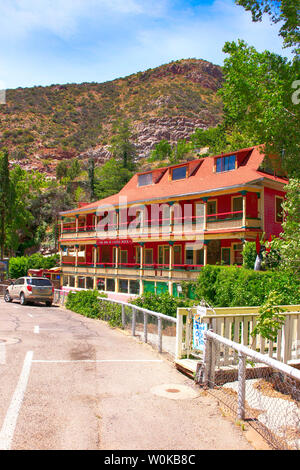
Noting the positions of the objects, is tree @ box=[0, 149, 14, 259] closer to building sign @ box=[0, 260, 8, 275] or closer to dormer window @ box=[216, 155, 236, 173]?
building sign @ box=[0, 260, 8, 275]

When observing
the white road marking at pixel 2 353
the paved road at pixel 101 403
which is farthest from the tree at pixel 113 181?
the paved road at pixel 101 403

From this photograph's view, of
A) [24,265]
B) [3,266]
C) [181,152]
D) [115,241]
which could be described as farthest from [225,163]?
[181,152]

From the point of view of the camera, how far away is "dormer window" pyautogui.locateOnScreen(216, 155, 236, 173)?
34156mm

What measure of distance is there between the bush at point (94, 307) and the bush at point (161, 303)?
209cm

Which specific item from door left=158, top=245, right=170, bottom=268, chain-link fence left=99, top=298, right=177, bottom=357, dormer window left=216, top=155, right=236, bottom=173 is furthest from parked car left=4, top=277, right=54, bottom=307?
dormer window left=216, top=155, right=236, bottom=173

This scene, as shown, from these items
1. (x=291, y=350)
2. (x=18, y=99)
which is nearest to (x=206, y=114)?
(x=18, y=99)

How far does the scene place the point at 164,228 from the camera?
112 feet

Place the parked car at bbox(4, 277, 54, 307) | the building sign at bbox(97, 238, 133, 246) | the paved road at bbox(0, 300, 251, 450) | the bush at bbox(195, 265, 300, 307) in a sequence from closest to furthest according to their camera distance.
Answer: the paved road at bbox(0, 300, 251, 450) → the bush at bbox(195, 265, 300, 307) → the parked car at bbox(4, 277, 54, 307) → the building sign at bbox(97, 238, 133, 246)

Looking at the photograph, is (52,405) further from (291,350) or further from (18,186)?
(18,186)

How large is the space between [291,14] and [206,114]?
117142 mm

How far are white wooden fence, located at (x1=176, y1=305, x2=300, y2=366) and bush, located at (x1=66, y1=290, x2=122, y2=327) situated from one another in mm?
7150

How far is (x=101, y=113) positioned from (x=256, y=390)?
5890 inches

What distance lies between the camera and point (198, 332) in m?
8.06

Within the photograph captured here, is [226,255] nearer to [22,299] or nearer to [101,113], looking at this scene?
[22,299]
